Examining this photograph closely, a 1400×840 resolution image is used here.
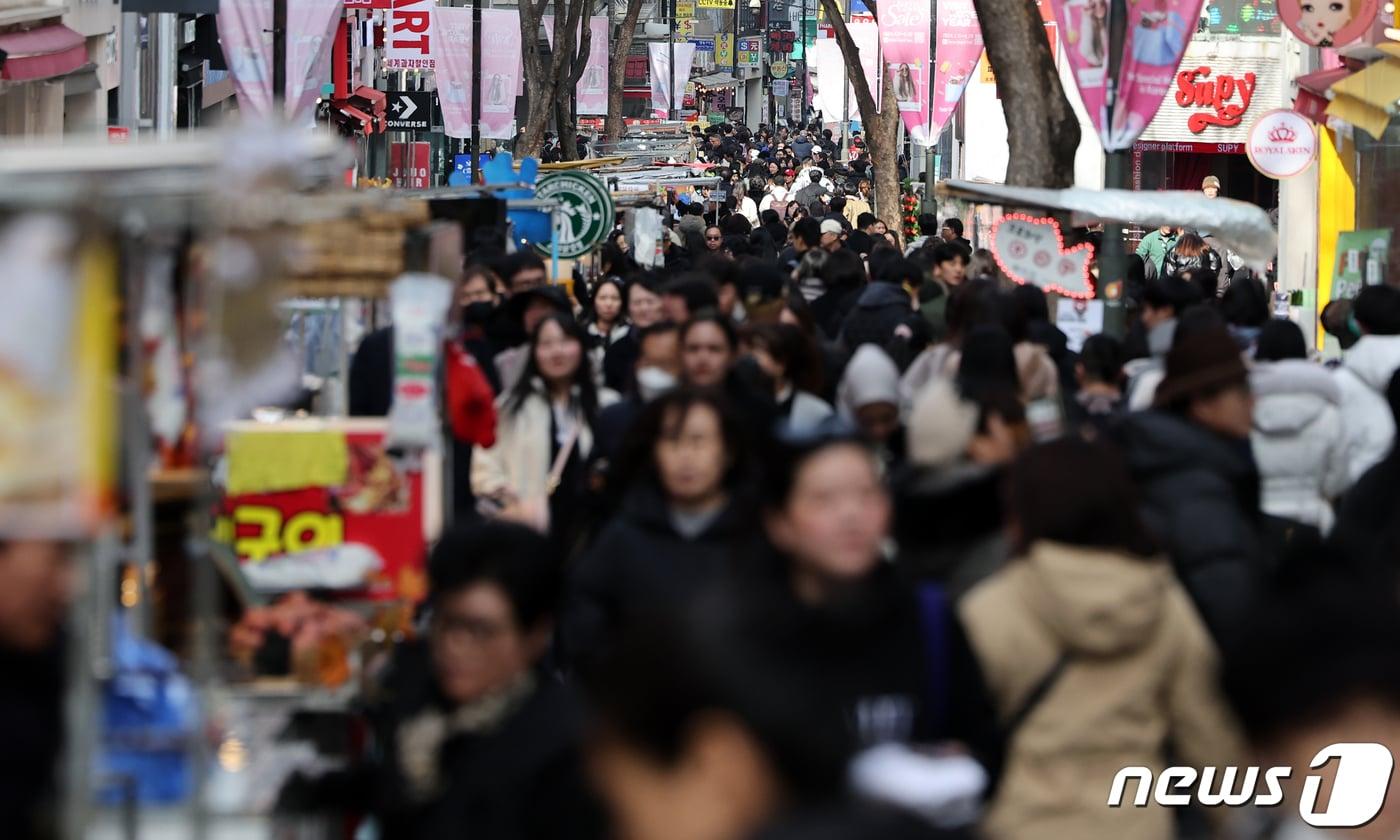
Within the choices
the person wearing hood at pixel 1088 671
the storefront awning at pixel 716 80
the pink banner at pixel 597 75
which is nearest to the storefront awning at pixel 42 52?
the person wearing hood at pixel 1088 671

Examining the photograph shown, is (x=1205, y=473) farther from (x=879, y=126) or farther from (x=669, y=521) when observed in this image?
(x=879, y=126)

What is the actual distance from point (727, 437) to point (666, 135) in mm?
40936

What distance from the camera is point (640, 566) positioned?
5.67 meters

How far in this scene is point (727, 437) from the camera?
5.96 metres

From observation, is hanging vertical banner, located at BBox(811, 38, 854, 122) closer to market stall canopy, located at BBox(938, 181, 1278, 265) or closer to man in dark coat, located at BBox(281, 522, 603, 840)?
market stall canopy, located at BBox(938, 181, 1278, 265)

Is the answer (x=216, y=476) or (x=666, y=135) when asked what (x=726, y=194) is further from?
(x=216, y=476)

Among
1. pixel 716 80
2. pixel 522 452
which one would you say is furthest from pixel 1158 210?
pixel 716 80

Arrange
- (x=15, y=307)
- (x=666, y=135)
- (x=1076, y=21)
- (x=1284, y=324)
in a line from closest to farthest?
(x=15, y=307), (x=1284, y=324), (x=1076, y=21), (x=666, y=135)

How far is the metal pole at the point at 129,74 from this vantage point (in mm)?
28266

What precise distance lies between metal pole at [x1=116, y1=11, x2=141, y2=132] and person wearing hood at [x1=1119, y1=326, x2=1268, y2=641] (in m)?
23.1

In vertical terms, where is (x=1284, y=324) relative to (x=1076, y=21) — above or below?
below

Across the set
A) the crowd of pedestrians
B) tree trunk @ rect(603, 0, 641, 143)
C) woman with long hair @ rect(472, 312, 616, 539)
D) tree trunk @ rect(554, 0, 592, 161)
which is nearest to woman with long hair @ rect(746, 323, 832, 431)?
the crowd of pedestrians

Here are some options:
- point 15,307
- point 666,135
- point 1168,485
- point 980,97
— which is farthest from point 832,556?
point 666,135

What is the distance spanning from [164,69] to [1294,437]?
79.5 feet
